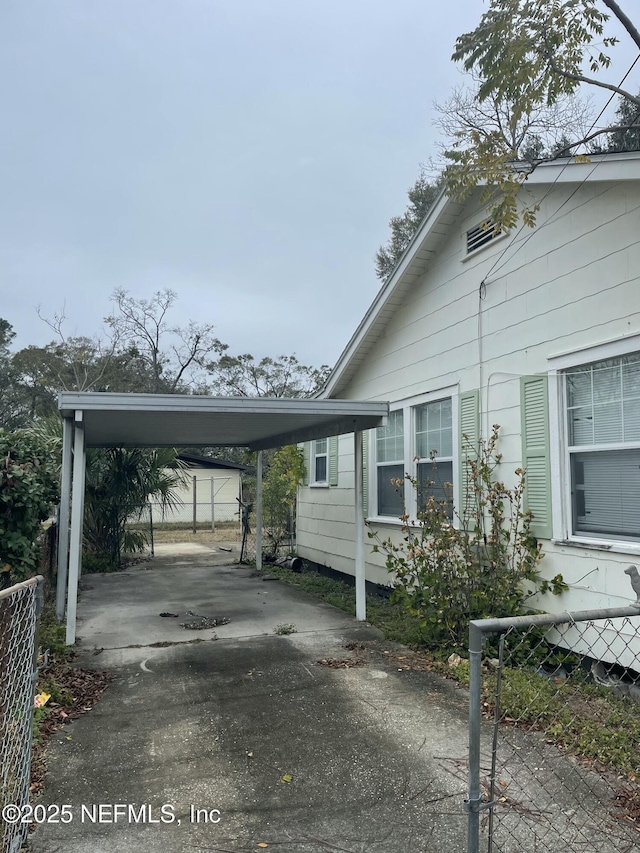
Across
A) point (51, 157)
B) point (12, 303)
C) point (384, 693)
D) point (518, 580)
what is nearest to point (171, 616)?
point (384, 693)

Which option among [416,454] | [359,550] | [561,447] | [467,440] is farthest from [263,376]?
[561,447]

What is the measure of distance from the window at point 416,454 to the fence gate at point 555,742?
221cm

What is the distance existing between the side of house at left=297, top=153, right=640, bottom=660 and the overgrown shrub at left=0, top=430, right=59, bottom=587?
14.7ft

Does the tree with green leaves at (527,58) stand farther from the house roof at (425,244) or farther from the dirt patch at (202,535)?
the dirt patch at (202,535)

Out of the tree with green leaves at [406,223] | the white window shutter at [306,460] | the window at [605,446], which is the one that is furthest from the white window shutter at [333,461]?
the tree with green leaves at [406,223]

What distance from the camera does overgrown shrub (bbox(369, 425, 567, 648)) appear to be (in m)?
5.59

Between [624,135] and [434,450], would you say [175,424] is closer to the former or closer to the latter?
[434,450]

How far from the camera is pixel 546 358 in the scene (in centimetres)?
564

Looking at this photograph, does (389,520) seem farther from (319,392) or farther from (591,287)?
(591,287)

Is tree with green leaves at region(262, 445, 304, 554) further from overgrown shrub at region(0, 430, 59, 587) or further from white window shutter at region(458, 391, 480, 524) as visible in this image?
overgrown shrub at region(0, 430, 59, 587)

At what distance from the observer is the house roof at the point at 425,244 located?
4.83 m

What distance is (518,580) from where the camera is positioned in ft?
18.3

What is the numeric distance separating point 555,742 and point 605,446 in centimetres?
232

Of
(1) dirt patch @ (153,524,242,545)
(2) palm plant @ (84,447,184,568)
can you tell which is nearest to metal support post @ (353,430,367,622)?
(2) palm plant @ (84,447,184,568)
